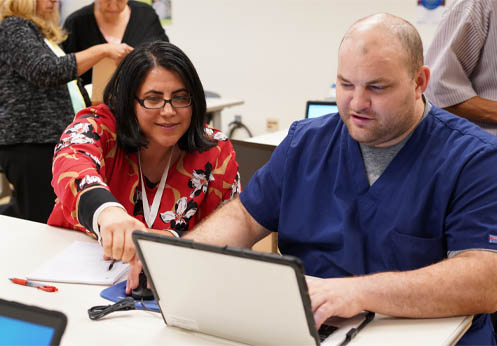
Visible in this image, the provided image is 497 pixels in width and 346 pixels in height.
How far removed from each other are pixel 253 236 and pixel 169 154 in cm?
42

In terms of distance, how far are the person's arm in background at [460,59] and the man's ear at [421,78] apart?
2.88 ft

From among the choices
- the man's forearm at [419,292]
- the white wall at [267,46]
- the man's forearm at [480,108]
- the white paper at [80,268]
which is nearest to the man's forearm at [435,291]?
the man's forearm at [419,292]

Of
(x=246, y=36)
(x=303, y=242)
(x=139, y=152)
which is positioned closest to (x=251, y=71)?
(x=246, y=36)

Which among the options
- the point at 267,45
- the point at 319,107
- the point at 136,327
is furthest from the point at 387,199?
the point at 267,45

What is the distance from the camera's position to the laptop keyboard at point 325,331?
1.11m

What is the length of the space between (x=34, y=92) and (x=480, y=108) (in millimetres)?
1884

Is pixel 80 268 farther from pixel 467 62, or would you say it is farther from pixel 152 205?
pixel 467 62

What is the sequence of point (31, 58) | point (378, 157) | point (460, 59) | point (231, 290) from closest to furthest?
point (231, 290) < point (378, 157) < point (460, 59) < point (31, 58)

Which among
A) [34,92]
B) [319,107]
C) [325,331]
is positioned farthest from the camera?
[319,107]

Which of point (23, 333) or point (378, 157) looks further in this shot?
point (378, 157)

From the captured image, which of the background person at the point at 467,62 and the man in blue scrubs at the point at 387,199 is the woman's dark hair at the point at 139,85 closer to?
the man in blue scrubs at the point at 387,199

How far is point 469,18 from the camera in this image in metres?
2.15

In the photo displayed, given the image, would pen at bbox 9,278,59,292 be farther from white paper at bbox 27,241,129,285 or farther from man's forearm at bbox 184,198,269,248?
man's forearm at bbox 184,198,269,248

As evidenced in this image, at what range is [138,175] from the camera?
177cm
